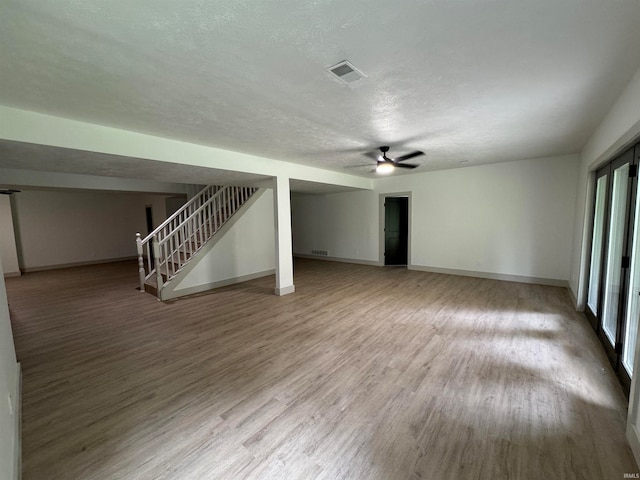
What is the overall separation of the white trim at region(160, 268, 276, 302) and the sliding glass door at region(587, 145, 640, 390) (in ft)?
19.8

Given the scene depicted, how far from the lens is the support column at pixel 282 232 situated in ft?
16.5

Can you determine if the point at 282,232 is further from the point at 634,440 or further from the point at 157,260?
the point at 634,440

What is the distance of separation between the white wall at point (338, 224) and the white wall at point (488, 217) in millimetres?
33

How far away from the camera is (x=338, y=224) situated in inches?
335

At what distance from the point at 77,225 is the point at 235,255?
6465 millimetres

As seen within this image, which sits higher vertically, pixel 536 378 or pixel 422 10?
pixel 422 10

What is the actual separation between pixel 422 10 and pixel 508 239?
575 cm

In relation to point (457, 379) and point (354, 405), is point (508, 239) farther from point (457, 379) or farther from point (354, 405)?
point (354, 405)

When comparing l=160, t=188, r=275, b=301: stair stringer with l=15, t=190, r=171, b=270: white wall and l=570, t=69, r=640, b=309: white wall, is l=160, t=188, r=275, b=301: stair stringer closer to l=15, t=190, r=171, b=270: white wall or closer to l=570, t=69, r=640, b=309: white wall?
l=15, t=190, r=171, b=270: white wall

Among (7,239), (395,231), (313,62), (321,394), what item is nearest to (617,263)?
(321,394)

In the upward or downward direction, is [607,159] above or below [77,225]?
above

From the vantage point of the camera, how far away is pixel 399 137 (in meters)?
3.61

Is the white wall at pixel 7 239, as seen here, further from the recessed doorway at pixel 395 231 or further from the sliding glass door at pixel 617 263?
the sliding glass door at pixel 617 263

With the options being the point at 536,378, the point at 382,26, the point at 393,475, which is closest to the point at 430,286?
the point at 536,378
